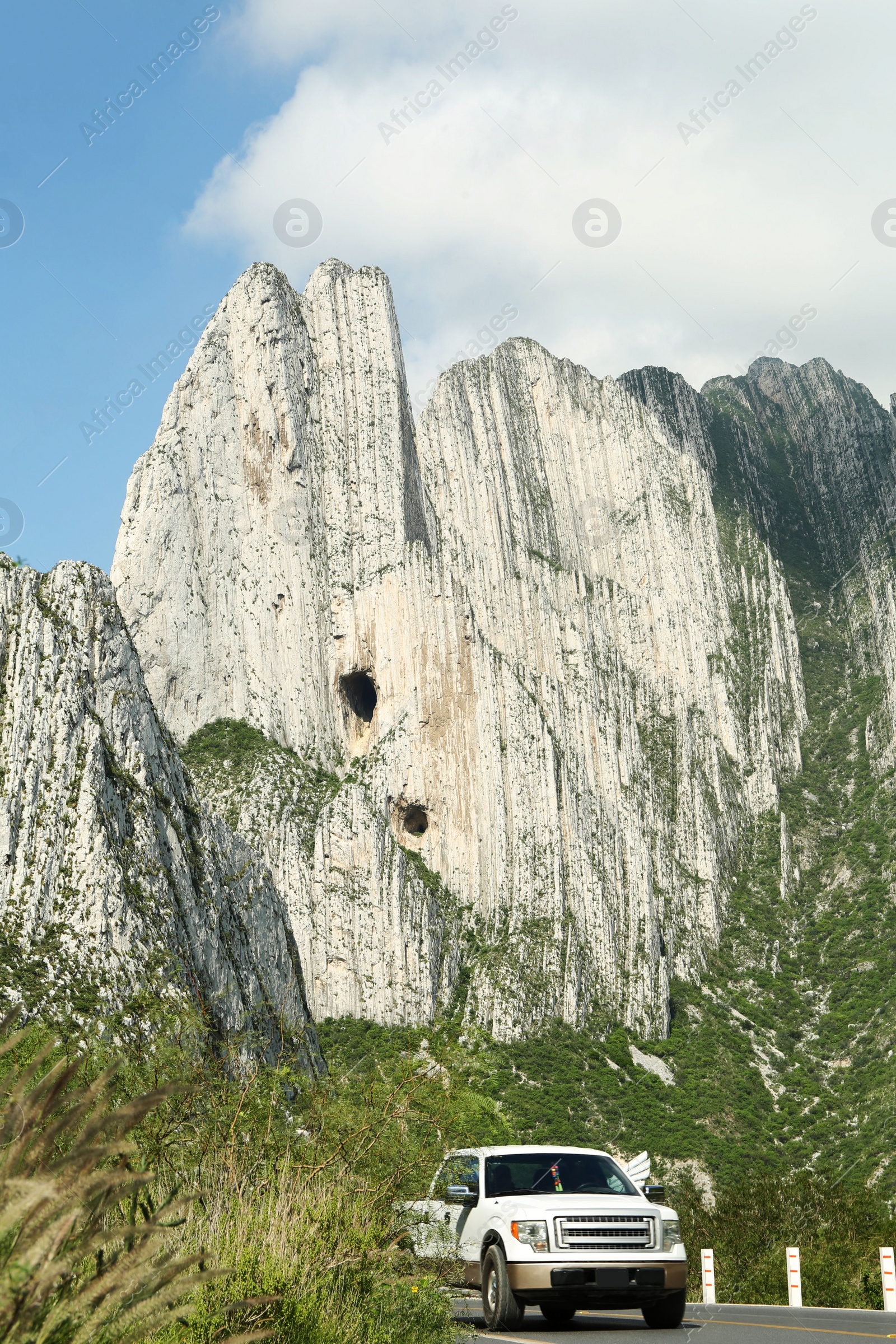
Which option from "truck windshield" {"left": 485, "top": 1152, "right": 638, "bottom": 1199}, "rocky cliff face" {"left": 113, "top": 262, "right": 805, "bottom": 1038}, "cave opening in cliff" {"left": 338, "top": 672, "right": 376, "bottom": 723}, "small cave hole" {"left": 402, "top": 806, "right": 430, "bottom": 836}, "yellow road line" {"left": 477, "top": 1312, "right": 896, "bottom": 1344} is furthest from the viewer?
"cave opening in cliff" {"left": 338, "top": 672, "right": 376, "bottom": 723}

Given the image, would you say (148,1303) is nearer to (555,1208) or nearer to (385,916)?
(555,1208)

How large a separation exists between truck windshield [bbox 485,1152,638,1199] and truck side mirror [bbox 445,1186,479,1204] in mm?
962

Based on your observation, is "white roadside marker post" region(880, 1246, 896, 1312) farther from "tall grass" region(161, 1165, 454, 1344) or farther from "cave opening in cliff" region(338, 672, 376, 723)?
"cave opening in cliff" region(338, 672, 376, 723)

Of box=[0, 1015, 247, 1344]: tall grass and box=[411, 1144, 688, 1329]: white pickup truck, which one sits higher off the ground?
box=[0, 1015, 247, 1344]: tall grass

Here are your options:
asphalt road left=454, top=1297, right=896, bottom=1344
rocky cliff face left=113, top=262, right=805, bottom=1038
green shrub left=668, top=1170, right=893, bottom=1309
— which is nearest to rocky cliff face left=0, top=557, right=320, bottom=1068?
green shrub left=668, top=1170, right=893, bottom=1309

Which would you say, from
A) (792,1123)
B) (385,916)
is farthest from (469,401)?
(792,1123)

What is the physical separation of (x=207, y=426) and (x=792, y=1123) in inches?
2959

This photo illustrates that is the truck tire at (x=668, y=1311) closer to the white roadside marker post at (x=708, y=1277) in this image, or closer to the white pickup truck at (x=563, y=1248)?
the white pickup truck at (x=563, y=1248)

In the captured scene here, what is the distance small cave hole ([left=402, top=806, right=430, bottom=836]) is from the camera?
340 ft

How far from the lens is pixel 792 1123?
264 feet

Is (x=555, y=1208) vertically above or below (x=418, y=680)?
below

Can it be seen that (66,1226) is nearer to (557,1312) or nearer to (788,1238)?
(557,1312)

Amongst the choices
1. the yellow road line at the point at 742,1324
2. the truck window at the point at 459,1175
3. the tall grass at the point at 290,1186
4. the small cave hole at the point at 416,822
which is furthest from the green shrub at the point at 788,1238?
the small cave hole at the point at 416,822

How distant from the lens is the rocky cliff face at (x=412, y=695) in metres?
95.4
